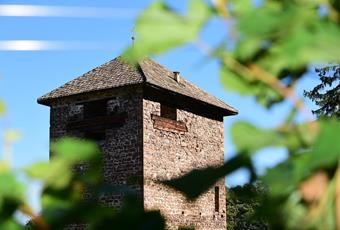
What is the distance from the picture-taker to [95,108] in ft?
69.1

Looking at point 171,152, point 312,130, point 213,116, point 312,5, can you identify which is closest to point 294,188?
point 312,130

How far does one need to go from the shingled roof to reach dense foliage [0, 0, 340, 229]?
19.1 metres

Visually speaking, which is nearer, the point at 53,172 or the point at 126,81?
the point at 53,172

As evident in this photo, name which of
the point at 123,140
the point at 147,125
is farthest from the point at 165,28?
the point at 123,140

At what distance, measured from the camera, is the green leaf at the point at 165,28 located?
68 centimetres

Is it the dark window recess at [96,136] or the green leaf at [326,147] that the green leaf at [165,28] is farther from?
the dark window recess at [96,136]

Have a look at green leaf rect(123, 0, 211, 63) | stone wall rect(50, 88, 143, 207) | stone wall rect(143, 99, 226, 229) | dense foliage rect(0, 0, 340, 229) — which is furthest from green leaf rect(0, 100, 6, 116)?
stone wall rect(50, 88, 143, 207)

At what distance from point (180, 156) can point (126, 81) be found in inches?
108

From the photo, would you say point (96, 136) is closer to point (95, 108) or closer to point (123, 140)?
point (95, 108)

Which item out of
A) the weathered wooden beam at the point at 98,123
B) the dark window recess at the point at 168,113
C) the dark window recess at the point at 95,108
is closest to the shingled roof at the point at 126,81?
the dark window recess at the point at 95,108

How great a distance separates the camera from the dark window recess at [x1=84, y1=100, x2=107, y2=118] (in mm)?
20984

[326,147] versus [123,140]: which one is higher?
[123,140]

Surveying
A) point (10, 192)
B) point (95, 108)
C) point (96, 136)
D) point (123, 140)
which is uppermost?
point (95, 108)

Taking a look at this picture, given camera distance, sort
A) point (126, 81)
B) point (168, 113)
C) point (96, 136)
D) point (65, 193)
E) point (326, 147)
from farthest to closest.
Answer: point (96, 136), point (168, 113), point (126, 81), point (65, 193), point (326, 147)
